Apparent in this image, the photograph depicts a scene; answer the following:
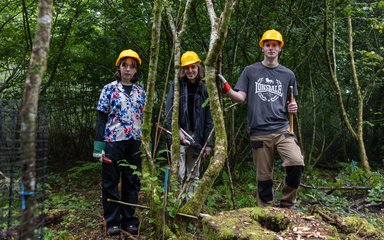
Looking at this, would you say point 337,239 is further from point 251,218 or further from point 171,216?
point 171,216

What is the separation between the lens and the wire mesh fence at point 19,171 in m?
2.11

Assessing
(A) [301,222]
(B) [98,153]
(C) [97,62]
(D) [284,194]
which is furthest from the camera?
(C) [97,62]

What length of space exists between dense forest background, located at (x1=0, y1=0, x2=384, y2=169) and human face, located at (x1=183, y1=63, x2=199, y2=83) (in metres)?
1.30

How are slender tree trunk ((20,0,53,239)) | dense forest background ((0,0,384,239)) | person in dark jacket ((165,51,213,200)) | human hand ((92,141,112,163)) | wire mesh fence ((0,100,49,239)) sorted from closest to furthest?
slender tree trunk ((20,0,53,239)), wire mesh fence ((0,100,49,239)), human hand ((92,141,112,163)), person in dark jacket ((165,51,213,200)), dense forest background ((0,0,384,239))

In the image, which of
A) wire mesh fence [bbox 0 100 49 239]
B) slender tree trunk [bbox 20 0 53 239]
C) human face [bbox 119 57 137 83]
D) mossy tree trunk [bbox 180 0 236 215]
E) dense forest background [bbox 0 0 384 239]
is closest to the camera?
slender tree trunk [bbox 20 0 53 239]

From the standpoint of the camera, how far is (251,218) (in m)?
3.26

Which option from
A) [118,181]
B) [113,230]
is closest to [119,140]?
[118,181]

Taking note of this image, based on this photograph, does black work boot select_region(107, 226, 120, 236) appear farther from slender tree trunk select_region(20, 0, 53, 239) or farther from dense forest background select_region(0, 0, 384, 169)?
dense forest background select_region(0, 0, 384, 169)

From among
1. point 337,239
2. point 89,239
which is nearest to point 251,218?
point 337,239

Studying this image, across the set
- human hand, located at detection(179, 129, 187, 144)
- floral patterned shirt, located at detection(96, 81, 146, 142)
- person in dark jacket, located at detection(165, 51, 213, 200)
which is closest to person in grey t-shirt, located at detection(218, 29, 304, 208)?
person in dark jacket, located at detection(165, 51, 213, 200)

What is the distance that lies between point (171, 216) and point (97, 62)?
4.89 meters

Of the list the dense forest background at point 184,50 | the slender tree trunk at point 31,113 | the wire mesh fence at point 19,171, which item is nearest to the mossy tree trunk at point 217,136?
the dense forest background at point 184,50

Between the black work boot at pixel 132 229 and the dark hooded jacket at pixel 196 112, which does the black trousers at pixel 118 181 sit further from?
the dark hooded jacket at pixel 196 112

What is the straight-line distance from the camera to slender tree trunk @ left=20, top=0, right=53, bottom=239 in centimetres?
188
